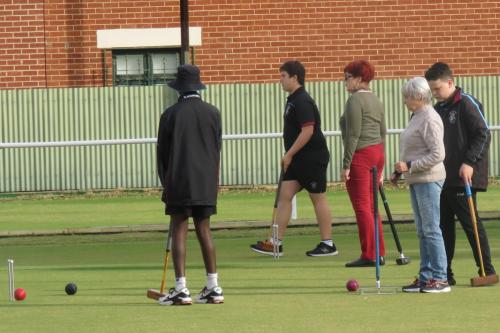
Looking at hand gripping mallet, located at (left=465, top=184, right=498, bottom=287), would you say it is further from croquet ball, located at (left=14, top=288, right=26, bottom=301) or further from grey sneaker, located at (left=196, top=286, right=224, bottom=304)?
croquet ball, located at (left=14, top=288, right=26, bottom=301)

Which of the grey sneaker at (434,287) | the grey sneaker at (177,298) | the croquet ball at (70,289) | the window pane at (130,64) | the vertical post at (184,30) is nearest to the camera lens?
the grey sneaker at (177,298)

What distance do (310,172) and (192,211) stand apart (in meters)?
3.16

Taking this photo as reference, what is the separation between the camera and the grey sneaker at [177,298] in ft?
33.6

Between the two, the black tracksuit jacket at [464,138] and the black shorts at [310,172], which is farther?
the black shorts at [310,172]

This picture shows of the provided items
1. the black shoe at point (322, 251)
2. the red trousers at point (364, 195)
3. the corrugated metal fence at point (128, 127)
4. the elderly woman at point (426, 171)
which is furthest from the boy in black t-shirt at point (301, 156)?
the corrugated metal fence at point (128, 127)

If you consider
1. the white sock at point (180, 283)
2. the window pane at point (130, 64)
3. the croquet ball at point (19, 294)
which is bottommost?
the croquet ball at point (19, 294)

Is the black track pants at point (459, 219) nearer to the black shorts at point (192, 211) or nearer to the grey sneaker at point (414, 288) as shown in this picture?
the grey sneaker at point (414, 288)

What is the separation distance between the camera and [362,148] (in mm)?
12789

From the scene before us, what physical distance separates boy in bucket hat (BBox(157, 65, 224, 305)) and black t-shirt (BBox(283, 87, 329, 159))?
110 inches

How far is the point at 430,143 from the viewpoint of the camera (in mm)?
10469

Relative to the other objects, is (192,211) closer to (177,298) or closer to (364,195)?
(177,298)

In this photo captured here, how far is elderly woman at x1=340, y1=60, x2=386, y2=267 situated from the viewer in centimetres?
1262

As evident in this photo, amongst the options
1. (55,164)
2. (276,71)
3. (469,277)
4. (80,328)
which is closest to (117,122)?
(55,164)

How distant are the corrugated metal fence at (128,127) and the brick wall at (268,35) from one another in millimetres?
2118
